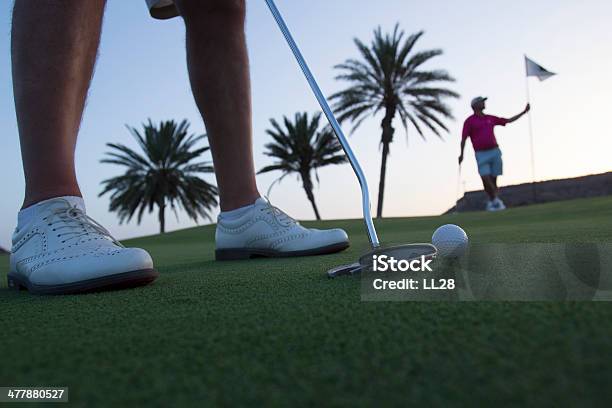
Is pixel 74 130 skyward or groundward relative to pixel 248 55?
groundward

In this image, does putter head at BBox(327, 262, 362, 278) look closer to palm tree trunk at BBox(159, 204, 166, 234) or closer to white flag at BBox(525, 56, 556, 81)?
white flag at BBox(525, 56, 556, 81)

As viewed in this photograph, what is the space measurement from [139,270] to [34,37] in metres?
0.79

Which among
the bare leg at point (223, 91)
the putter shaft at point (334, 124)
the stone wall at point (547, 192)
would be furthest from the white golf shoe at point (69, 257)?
the stone wall at point (547, 192)

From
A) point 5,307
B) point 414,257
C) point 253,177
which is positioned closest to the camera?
point 5,307

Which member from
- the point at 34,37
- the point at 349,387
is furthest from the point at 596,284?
the point at 34,37

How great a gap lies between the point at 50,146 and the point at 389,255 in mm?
1060

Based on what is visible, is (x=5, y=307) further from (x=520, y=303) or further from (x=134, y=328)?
(x=520, y=303)

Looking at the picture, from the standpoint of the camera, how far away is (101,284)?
141 centimetres

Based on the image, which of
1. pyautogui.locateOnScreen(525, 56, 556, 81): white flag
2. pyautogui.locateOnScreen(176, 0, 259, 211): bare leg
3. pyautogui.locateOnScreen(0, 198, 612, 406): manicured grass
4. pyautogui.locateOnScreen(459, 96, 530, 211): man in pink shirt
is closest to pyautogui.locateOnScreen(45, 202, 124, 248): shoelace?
pyautogui.locateOnScreen(0, 198, 612, 406): manicured grass

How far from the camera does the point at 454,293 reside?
0.97 metres

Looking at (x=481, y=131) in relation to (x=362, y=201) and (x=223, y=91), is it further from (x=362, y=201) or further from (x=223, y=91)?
(x=362, y=201)

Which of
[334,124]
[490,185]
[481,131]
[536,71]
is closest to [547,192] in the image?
[536,71]

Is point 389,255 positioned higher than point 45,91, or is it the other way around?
point 45,91

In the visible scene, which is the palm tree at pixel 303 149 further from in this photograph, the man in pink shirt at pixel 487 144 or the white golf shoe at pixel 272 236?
the white golf shoe at pixel 272 236
